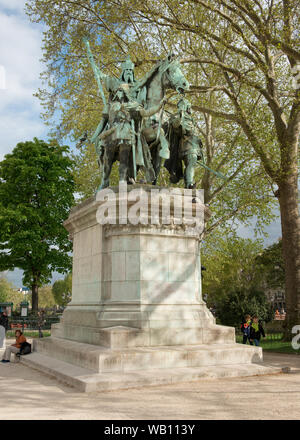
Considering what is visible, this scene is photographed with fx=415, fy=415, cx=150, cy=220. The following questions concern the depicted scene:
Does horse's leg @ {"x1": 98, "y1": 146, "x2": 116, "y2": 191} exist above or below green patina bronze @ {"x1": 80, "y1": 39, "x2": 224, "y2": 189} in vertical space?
below

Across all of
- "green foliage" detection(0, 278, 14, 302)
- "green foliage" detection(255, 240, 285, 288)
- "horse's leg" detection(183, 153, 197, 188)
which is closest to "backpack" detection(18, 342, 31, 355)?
"horse's leg" detection(183, 153, 197, 188)

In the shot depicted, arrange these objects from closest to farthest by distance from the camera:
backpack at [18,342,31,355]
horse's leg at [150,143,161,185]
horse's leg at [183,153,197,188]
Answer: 1. horse's leg at [183,153,197,188]
2. horse's leg at [150,143,161,185]
3. backpack at [18,342,31,355]

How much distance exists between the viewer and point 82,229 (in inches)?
483

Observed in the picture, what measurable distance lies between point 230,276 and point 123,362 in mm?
41308

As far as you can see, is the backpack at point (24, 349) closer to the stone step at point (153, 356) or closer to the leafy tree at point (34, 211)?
the stone step at point (153, 356)

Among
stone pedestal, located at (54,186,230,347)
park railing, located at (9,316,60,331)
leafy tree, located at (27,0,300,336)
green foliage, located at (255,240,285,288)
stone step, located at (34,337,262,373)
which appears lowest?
park railing, located at (9,316,60,331)

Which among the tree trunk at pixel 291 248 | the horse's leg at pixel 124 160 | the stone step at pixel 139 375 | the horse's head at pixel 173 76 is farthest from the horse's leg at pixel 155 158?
the tree trunk at pixel 291 248

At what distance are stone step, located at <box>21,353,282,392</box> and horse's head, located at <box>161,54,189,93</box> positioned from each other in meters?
6.87

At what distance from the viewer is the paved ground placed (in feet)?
19.2

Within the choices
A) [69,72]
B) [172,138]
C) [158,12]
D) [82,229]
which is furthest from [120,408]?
[69,72]

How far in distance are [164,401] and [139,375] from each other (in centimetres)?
143

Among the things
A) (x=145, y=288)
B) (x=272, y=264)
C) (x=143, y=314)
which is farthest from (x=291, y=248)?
(x=272, y=264)

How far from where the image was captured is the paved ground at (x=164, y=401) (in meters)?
5.84

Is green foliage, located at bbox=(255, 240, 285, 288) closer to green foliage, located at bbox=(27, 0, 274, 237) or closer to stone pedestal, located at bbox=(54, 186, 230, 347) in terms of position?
green foliage, located at bbox=(27, 0, 274, 237)
